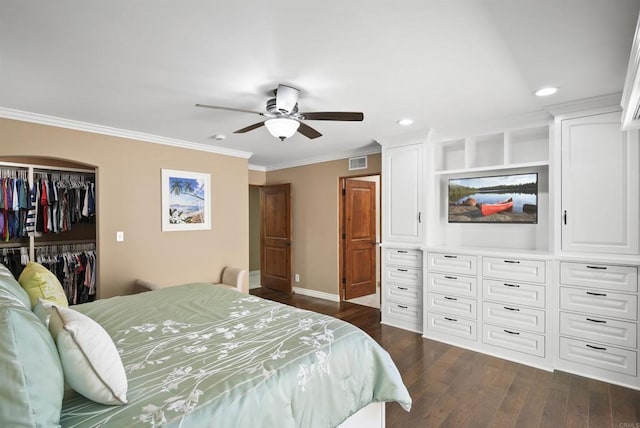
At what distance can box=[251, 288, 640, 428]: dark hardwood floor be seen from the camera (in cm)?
221

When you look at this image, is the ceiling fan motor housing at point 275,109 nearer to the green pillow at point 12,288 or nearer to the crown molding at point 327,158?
the green pillow at point 12,288

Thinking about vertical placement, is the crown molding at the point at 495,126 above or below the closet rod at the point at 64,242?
above

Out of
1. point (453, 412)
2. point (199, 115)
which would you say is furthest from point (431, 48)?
point (453, 412)

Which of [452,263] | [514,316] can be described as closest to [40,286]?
[452,263]

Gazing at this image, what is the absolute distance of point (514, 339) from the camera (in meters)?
3.14

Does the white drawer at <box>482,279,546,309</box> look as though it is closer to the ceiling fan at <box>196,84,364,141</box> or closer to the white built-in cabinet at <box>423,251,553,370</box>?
the white built-in cabinet at <box>423,251,553,370</box>

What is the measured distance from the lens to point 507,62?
2.12 meters

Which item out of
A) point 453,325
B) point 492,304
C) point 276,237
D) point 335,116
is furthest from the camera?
point 276,237

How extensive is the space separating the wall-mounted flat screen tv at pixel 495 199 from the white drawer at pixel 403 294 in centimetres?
100

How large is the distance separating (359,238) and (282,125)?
10.9 feet

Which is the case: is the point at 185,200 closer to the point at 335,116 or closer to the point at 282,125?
the point at 282,125

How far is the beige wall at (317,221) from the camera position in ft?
17.3

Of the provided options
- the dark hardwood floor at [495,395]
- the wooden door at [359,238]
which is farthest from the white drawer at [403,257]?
the wooden door at [359,238]

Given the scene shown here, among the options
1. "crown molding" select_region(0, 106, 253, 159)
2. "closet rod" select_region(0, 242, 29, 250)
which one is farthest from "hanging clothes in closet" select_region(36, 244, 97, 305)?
"crown molding" select_region(0, 106, 253, 159)
